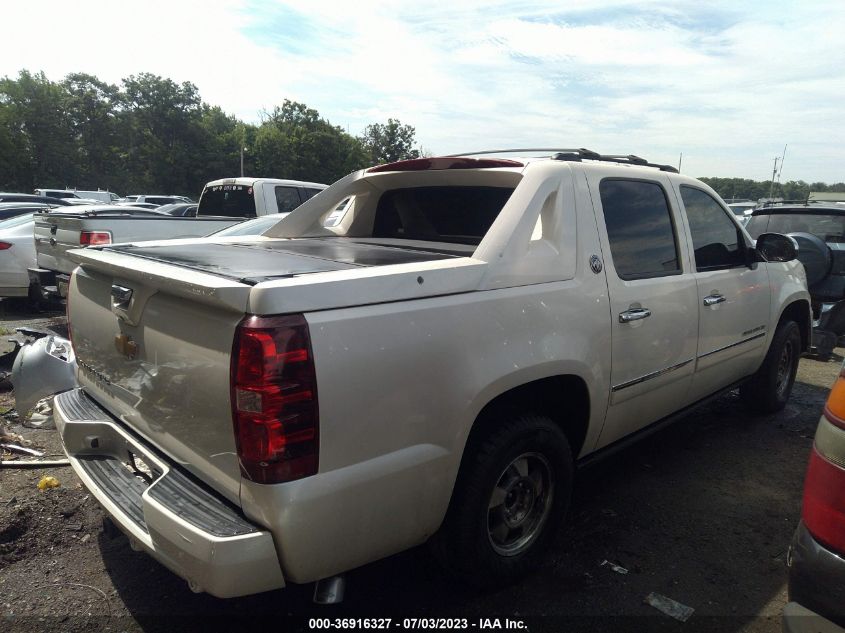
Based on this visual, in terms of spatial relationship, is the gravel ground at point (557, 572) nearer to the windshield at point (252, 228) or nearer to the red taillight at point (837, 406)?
the red taillight at point (837, 406)

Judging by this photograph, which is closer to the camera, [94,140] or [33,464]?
[33,464]

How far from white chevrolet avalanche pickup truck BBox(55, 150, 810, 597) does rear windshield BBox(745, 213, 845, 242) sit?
14.2 ft

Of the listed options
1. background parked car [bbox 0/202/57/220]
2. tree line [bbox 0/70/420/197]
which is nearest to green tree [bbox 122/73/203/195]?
tree line [bbox 0/70/420/197]

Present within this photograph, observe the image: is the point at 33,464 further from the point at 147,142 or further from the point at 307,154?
the point at 147,142

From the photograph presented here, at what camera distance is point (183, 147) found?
66188mm

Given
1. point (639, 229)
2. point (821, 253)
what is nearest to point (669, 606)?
point (639, 229)

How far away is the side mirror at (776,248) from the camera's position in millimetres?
4121

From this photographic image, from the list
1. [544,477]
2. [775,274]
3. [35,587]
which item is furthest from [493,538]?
[775,274]

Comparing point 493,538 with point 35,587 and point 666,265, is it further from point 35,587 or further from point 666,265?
point 35,587

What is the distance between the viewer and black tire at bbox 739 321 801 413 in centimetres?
481

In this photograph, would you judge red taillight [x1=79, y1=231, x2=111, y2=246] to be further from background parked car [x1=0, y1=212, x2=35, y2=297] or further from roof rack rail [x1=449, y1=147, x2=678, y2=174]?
roof rack rail [x1=449, y1=147, x2=678, y2=174]

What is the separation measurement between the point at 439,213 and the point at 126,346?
6.61ft

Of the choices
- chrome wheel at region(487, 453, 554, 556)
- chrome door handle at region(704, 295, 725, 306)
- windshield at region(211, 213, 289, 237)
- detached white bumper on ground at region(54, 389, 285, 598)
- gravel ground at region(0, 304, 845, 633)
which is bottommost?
gravel ground at region(0, 304, 845, 633)

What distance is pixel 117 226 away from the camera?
271 inches
